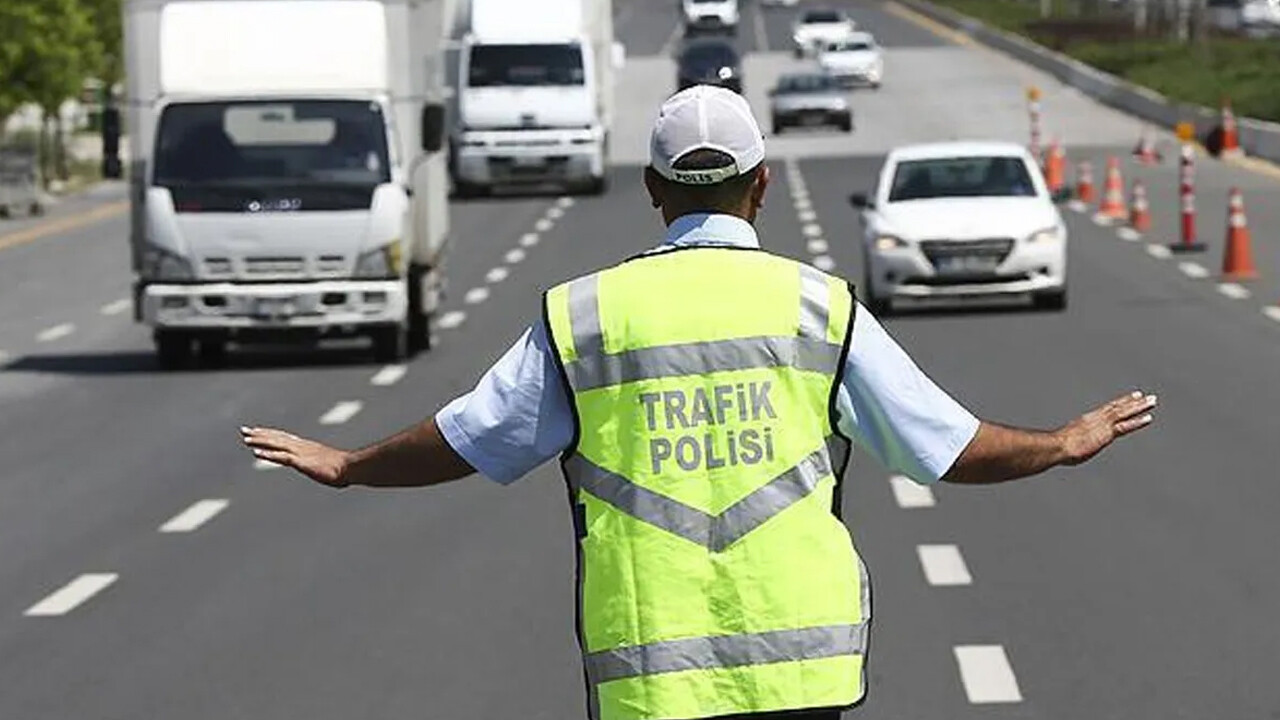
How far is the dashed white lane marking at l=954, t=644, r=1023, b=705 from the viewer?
11.2m

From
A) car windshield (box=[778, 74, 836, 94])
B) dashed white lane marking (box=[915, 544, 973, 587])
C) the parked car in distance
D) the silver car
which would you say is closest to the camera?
dashed white lane marking (box=[915, 544, 973, 587])

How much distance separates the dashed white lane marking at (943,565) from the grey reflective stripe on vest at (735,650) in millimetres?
8813

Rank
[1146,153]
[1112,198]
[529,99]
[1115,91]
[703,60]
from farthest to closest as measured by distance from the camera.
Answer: [703,60], [1115,91], [1146,153], [529,99], [1112,198]

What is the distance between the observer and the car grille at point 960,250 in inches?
1158

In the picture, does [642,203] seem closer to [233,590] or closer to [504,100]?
[504,100]

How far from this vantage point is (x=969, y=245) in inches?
1160

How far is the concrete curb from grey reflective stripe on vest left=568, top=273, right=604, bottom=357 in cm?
5094

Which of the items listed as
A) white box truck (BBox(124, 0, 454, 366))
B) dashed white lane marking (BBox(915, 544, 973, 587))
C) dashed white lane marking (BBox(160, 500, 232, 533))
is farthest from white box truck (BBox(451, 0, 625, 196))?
dashed white lane marking (BBox(915, 544, 973, 587))

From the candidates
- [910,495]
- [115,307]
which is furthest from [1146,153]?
[910,495]

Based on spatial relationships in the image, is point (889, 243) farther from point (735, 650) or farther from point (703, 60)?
point (703, 60)

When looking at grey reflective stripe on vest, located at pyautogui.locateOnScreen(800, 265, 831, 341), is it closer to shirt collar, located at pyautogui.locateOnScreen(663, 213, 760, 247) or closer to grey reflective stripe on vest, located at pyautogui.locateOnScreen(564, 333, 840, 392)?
grey reflective stripe on vest, located at pyautogui.locateOnScreen(564, 333, 840, 392)

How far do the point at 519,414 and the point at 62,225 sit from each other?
4452cm

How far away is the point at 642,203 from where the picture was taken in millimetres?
50406

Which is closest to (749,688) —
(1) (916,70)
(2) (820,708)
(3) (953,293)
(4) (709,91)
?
(2) (820,708)
